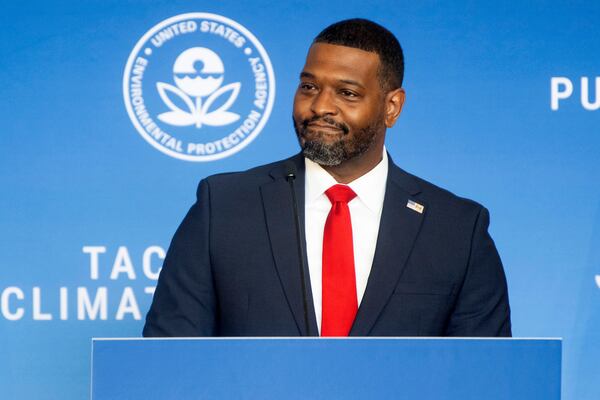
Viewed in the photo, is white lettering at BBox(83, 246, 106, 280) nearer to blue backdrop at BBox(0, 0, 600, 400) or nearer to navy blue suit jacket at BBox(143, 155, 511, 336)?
blue backdrop at BBox(0, 0, 600, 400)

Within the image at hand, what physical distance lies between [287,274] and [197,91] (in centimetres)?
107

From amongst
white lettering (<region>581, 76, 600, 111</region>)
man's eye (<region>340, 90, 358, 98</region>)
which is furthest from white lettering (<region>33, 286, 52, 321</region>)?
white lettering (<region>581, 76, 600, 111</region>)

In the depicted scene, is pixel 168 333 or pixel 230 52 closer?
pixel 168 333

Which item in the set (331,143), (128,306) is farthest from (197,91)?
(331,143)

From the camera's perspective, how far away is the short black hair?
207 centimetres

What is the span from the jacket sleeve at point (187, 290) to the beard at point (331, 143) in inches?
10.0

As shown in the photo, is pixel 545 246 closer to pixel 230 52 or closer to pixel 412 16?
pixel 412 16

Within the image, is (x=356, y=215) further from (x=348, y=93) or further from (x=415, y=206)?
(x=348, y=93)

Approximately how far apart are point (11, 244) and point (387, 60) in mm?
1357

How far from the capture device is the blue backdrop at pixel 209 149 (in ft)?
9.55

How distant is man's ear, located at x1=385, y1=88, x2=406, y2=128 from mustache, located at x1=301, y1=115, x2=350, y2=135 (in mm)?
174

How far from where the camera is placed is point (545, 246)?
9.89ft

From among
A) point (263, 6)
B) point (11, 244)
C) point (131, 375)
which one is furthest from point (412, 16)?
point (131, 375)

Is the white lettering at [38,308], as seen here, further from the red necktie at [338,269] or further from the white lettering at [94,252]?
the red necktie at [338,269]
